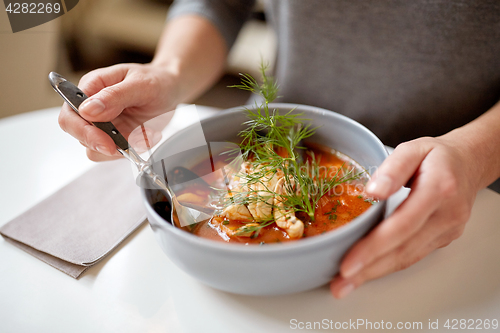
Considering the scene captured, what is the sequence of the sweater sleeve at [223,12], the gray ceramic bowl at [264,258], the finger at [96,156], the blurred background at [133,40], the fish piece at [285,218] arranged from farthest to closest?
the blurred background at [133,40]
the sweater sleeve at [223,12]
the finger at [96,156]
the fish piece at [285,218]
the gray ceramic bowl at [264,258]

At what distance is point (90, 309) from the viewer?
1.86 ft

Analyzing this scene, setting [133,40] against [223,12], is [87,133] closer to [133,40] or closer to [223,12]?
[223,12]

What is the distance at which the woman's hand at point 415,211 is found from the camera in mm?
485

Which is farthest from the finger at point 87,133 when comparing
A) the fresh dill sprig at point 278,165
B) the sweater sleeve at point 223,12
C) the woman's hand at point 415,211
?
the sweater sleeve at point 223,12

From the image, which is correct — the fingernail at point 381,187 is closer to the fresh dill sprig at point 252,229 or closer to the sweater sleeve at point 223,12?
the fresh dill sprig at point 252,229

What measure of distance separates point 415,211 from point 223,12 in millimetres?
982

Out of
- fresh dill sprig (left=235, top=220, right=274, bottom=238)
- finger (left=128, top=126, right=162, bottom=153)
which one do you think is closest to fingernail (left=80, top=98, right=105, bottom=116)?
finger (left=128, top=126, right=162, bottom=153)

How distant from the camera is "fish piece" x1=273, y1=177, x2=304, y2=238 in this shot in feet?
1.82

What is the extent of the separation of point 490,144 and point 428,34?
0.38 m

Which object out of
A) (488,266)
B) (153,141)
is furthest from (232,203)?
(488,266)

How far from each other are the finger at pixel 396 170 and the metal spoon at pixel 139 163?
12.1 inches

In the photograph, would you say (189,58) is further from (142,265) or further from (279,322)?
(279,322)

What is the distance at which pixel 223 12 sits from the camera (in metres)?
1.20

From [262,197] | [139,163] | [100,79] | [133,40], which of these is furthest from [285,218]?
[133,40]
